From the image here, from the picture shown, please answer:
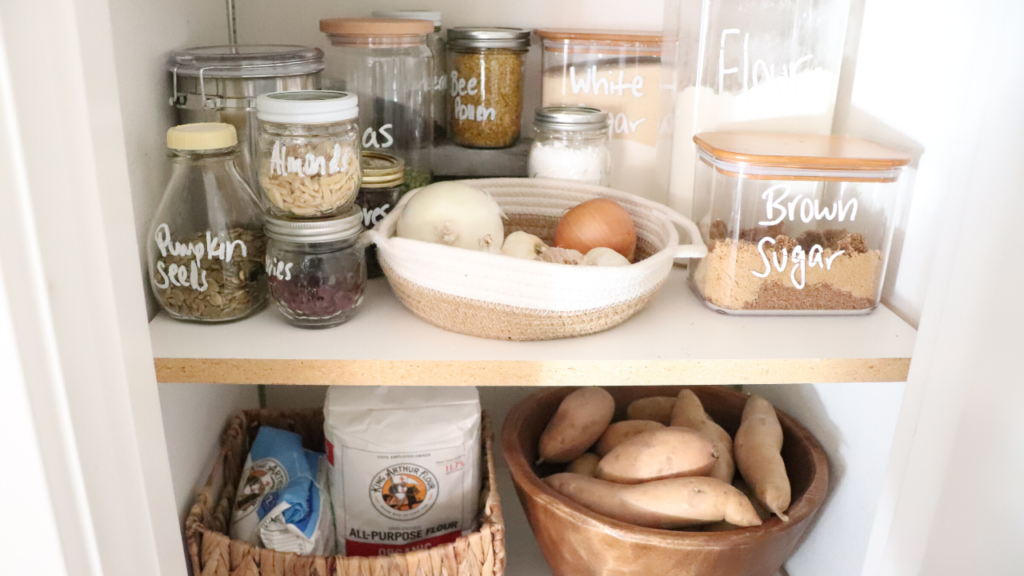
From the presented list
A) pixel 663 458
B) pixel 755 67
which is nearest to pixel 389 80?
pixel 755 67

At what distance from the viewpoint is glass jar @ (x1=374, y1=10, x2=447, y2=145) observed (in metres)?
0.84

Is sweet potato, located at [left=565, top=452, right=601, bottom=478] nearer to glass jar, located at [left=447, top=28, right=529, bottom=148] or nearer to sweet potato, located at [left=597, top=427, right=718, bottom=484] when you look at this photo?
sweet potato, located at [left=597, top=427, right=718, bottom=484]

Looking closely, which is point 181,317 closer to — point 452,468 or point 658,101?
point 452,468

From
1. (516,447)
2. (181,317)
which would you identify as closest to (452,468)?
(516,447)

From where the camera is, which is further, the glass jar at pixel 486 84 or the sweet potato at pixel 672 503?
the glass jar at pixel 486 84

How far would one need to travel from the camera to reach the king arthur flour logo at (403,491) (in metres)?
0.76

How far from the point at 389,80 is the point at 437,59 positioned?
101 millimetres

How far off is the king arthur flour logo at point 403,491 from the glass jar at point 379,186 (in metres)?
0.25

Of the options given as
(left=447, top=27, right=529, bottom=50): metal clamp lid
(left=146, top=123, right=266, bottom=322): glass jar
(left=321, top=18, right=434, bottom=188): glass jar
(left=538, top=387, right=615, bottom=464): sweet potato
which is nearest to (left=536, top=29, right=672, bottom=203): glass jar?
(left=447, top=27, right=529, bottom=50): metal clamp lid

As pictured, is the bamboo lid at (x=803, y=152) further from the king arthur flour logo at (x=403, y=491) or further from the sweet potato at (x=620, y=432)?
the king arthur flour logo at (x=403, y=491)

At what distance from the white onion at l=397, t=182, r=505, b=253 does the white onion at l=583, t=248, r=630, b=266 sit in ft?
0.28

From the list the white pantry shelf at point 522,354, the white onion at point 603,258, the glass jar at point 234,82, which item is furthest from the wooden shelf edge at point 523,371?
the glass jar at point 234,82

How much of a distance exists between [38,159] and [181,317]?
0.99ft

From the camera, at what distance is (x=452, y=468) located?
771 millimetres
